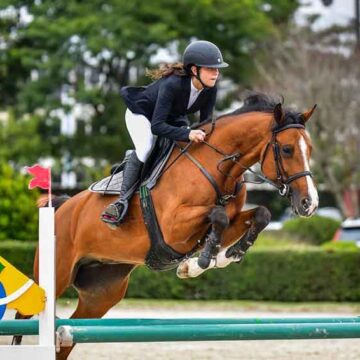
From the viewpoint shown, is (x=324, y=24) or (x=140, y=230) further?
(x=324, y=24)

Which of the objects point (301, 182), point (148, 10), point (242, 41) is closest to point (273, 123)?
point (301, 182)

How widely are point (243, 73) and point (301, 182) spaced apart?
2480cm

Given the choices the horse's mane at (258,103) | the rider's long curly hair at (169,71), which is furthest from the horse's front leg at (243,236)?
the rider's long curly hair at (169,71)

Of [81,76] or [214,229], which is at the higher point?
[214,229]

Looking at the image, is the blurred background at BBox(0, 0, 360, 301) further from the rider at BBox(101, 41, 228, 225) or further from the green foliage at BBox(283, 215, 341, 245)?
the rider at BBox(101, 41, 228, 225)

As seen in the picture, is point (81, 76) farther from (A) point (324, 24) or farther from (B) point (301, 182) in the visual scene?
(B) point (301, 182)

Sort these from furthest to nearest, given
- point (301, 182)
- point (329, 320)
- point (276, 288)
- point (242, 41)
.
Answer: point (242, 41) → point (276, 288) → point (301, 182) → point (329, 320)

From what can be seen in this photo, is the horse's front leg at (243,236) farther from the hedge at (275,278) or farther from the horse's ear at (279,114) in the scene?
the hedge at (275,278)

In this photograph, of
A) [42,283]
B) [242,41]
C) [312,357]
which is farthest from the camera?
[242,41]

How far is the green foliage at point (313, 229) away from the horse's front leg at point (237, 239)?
15422mm

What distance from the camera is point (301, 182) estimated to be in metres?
6.36

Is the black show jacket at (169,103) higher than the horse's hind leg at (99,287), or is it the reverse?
the black show jacket at (169,103)

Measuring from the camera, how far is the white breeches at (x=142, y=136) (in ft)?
22.9

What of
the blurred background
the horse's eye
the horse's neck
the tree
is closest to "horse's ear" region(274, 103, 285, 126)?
the horse's neck
